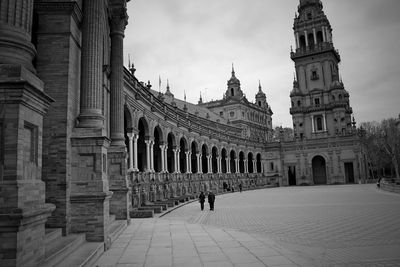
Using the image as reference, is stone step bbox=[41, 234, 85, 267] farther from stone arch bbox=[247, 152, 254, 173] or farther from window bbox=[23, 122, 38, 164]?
stone arch bbox=[247, 152, 254, 173]

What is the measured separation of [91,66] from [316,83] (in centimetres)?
6364

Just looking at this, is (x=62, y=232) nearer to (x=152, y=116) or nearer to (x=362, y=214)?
(x=362, y=214)

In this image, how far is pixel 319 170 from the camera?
62375mm

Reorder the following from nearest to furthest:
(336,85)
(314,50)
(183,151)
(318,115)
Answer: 1. (183,151)
2. (336,85)
3. (318,115)
4. (314,50)

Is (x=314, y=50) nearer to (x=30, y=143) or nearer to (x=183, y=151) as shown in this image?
(x=183, y=151)

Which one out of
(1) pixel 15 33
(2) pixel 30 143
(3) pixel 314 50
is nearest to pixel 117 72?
(1) pixel 15 33

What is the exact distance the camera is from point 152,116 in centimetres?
2617

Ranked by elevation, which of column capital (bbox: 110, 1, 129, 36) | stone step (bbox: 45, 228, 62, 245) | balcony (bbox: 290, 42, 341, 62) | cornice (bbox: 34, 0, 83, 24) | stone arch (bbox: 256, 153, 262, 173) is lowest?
stone step (bbox: 45, 228, 62, 245)

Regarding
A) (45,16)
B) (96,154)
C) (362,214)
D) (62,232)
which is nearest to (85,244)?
(62,232)

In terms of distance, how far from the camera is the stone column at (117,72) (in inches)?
543

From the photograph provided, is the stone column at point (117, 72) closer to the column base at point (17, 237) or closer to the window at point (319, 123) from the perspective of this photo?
the column base at point (17, 237)

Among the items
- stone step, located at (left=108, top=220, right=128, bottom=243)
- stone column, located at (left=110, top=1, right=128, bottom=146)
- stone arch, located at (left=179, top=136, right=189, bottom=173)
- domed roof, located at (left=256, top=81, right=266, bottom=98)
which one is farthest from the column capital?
domed roof, located at (left=256, top=81, right=266, bottom=98)

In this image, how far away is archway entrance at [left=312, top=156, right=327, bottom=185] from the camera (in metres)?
61.9

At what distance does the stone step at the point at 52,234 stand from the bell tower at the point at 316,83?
61.9 meters
